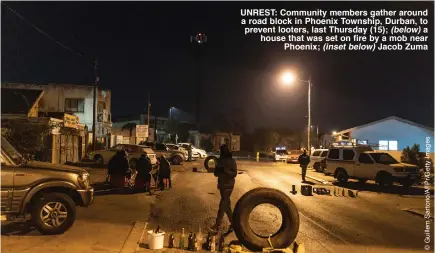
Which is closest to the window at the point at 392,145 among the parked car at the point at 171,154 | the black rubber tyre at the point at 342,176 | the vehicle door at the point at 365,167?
the parked car at the point at 171,154

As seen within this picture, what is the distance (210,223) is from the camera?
10.5 meters

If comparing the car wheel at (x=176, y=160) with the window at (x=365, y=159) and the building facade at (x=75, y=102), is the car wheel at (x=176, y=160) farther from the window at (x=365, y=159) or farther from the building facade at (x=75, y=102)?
the window at (x=365, y=159)

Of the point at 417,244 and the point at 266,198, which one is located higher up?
the point at 266,198

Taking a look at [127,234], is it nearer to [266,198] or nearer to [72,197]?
[72,197]

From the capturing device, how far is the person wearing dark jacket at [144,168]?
52.3 ft

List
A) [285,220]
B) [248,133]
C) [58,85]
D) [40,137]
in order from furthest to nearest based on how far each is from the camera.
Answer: [248,133] < [58,85] < [40,137] < [285,220]

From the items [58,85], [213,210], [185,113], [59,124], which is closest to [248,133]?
[185,113]

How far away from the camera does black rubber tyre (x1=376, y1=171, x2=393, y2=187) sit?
66.1ft

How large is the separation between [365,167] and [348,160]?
46.5 inches

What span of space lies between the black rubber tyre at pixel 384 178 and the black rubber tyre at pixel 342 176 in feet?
6.50

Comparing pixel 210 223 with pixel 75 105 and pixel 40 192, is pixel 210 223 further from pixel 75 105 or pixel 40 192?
pixel 75 105

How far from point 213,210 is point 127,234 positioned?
414cm

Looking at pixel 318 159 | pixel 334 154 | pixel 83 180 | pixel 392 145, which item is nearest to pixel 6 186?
pixel 83 180

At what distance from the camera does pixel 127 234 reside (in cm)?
882
